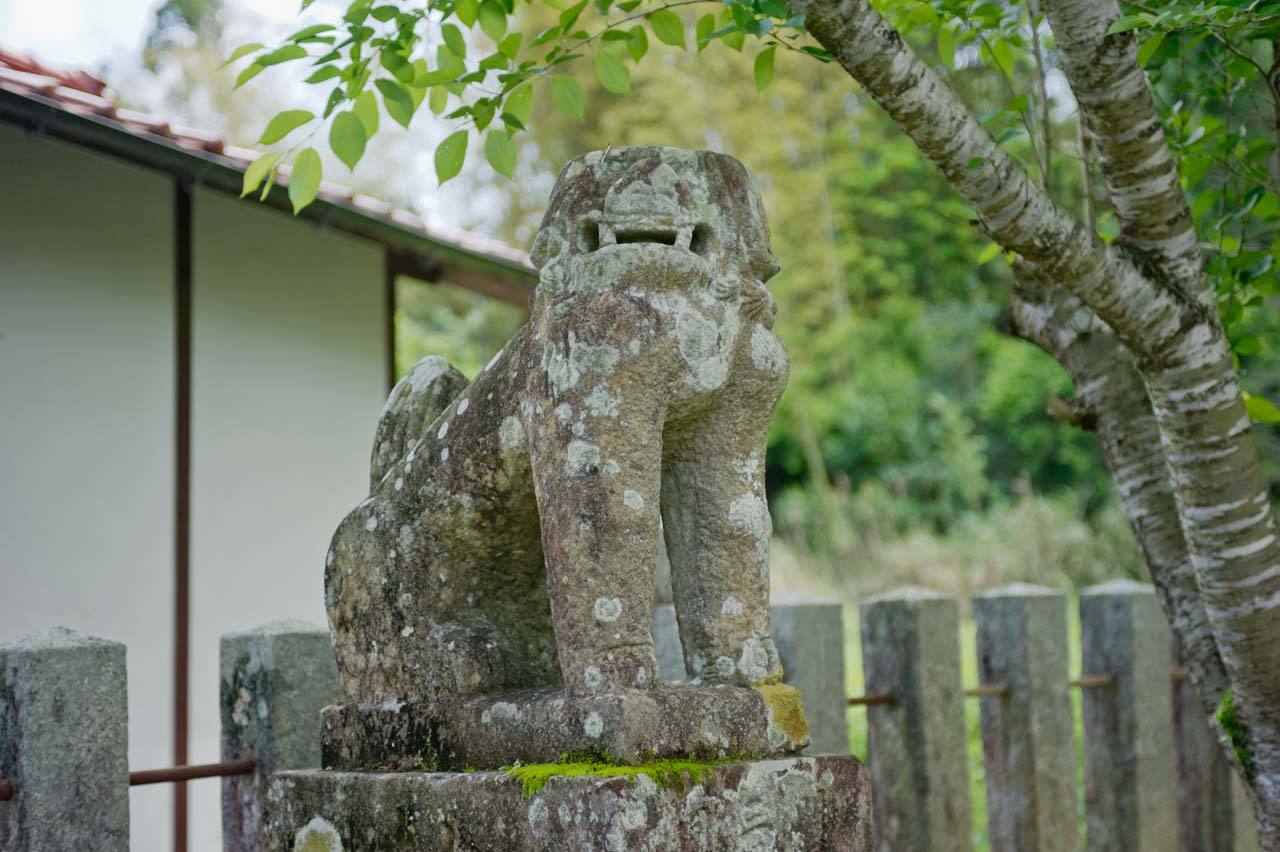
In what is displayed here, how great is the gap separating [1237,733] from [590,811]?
6.36 ft

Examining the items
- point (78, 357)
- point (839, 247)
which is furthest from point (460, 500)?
point (839, 247)

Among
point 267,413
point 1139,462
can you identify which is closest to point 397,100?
point 1139,462

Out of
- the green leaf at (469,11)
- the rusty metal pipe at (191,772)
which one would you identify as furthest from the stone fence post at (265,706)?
the green leaf at (469,11)

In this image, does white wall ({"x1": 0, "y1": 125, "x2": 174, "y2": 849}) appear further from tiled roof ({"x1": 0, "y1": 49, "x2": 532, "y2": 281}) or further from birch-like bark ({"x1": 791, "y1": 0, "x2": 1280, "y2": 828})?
birch-like bark ({"x1": 791, "y1": 0, "x2": 1280, "y2": 828})

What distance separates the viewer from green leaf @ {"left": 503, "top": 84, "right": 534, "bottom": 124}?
3.03 meters

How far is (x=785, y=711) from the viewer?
2.33 metres

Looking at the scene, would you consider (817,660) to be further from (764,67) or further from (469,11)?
(469,11)

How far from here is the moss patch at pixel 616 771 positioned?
80.7 inches

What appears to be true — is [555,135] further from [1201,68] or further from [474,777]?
[474,777]

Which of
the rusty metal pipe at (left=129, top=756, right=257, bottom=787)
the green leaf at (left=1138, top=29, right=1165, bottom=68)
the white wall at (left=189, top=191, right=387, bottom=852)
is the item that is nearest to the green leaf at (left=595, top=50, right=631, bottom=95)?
the green leaf at (left=1138, top=29, right=1165, bottom=68)

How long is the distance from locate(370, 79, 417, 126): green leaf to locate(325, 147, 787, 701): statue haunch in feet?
1.63

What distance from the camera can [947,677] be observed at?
380 cm

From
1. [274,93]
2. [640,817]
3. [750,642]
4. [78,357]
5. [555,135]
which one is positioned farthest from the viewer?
[274,93]

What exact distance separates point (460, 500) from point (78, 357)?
10.9 ft
